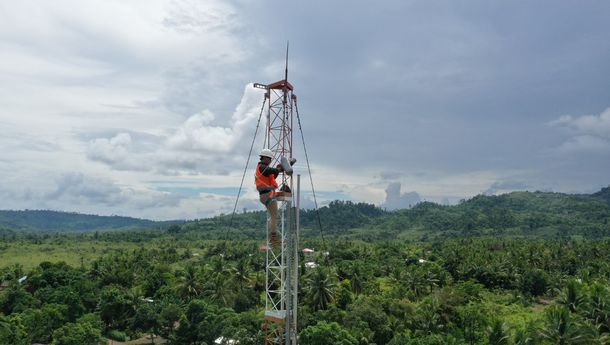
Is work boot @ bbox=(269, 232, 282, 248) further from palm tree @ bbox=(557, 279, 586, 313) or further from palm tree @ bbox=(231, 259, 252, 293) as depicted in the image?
palm tree @ bbox=(231, 259, 252, 293)

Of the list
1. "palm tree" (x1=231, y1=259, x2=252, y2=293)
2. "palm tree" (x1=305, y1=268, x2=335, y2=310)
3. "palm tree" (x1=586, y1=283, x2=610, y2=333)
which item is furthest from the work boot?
"palm tree" (x1=231, y1=259, x2=252, y2=293)

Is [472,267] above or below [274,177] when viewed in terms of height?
below

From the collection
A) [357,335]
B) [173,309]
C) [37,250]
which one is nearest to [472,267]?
[357,335]

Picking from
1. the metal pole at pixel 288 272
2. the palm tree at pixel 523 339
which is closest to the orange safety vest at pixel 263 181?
the metal pole at pixel 288 272

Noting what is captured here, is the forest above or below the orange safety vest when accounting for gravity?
below

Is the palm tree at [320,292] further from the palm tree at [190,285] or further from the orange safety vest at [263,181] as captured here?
the orange safety vest at [263,181]

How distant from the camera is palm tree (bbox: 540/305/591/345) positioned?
1314 inches

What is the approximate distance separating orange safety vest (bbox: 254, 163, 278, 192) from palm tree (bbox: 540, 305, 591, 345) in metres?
24.4

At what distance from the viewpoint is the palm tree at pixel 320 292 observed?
55844 millimetres

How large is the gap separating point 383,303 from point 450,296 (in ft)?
27.7

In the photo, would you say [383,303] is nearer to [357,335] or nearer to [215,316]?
[357,335]

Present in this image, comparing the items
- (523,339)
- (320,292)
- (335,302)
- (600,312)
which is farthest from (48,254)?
(600,312)

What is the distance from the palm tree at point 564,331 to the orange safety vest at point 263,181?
24448 mm

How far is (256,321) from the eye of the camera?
4431 centimetres
